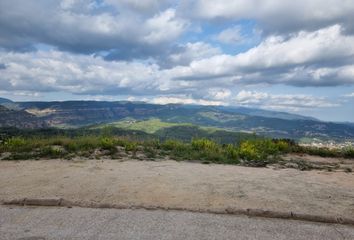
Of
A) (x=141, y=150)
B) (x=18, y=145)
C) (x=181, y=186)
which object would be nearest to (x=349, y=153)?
(x=141, y=150)

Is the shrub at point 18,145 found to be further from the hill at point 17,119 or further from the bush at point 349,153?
the hill at point 17,119

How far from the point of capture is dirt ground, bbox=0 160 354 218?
24.0ft

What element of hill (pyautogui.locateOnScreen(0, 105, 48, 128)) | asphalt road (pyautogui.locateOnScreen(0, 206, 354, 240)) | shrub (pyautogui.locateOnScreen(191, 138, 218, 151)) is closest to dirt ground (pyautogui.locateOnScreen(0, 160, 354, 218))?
asphalt road (pyautogui.locateOnScreen(0, 206, 354, 240))

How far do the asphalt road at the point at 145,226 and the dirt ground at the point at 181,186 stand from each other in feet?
1.83

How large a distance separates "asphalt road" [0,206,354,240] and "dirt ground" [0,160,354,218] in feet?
1.83

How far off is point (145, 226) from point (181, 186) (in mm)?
3016

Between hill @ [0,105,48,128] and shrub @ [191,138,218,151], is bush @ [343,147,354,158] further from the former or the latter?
hill @ [0,105,48,128]

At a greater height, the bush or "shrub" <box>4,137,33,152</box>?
"shrub" <box>4,137,33,152</box>

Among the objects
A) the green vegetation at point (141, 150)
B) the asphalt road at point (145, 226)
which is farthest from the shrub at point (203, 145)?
the asphalt road at point (145, 226)

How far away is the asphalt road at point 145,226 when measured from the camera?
5.44m

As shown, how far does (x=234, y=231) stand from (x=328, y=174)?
24.4 feet

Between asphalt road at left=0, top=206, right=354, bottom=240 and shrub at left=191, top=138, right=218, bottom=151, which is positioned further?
shrub at left=191, top=138, right=218, bottom=151

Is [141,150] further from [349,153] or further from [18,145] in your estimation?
[349,153]

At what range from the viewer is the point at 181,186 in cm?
879
